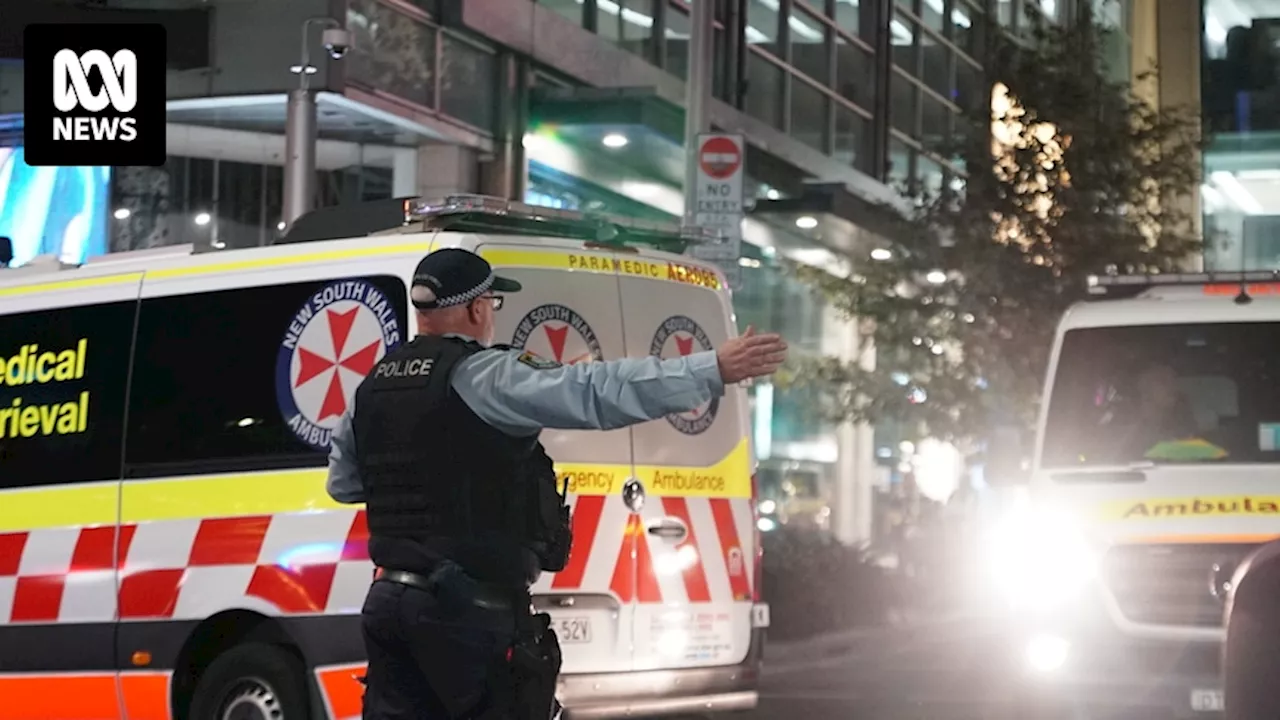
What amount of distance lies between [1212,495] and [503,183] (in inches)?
469

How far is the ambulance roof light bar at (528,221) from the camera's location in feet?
27.3

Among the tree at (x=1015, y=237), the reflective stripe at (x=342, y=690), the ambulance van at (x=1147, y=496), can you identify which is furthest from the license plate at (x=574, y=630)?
the tree at (x=1015, y=237)

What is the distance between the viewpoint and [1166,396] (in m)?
10.1

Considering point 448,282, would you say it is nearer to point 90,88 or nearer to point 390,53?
point 90,88

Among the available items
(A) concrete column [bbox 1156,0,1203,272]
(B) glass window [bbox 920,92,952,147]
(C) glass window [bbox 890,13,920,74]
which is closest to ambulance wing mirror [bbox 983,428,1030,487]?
(C) glass window [bbox 890,13,920,74]

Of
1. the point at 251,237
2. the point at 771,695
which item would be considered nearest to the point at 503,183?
the point at 251,237

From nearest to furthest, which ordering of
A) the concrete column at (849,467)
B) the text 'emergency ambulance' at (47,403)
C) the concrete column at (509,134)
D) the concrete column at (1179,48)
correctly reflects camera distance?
the text 'emergency ambulance' at (47,403) → the concrete column at (509,134) → the concrete column at (849,467) → the concrete column at (1179,48)

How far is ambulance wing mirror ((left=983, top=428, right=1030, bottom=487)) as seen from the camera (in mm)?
10195

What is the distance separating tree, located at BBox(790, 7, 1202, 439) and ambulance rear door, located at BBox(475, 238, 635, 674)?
1606 cm

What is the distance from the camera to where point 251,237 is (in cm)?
1972

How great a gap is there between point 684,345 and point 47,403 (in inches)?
111

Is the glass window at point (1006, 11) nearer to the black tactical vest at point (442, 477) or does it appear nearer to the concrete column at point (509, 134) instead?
the concrete column at point (509, 134)

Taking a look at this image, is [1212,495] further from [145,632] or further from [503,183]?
[503,183]

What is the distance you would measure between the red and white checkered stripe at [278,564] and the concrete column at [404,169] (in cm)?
1124
